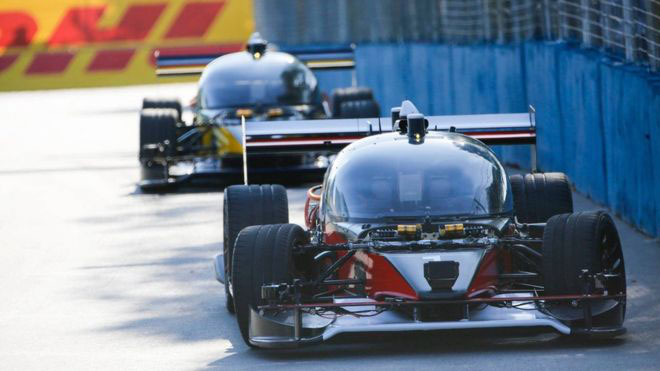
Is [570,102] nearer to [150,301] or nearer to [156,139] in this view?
[156,139]

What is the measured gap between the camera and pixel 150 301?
1136 centimetres

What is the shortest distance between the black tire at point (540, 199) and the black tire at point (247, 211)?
4.60 ft

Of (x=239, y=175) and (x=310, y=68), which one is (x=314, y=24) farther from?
(x=239, y=175)

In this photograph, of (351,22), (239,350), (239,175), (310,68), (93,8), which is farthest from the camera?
(93,8)

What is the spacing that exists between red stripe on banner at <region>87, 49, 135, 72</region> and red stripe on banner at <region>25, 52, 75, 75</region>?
708 millimetres

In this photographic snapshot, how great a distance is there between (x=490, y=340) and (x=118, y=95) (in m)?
34.5

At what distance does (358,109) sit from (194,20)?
30.0m

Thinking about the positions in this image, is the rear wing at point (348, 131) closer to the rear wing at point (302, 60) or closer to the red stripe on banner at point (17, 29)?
the rear wing at point (302, 60)

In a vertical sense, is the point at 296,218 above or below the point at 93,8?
below

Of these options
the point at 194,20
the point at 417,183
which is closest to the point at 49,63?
the point at 194,20

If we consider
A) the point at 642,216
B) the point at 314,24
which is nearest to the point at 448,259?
the point at 642,216

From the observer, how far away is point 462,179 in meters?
9.48

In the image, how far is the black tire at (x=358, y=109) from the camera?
69.9ft

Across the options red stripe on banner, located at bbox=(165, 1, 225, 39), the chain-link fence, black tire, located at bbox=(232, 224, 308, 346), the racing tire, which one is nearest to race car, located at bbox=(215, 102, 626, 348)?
black tire, located at bbox=(232, 224, 308, 346)
